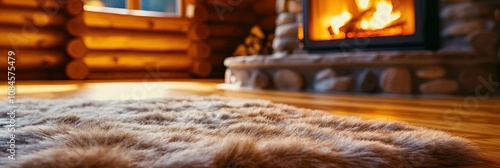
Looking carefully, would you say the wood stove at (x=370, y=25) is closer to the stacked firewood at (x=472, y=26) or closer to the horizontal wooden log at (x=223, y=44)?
the stacked firewood at (x=472, y=26)

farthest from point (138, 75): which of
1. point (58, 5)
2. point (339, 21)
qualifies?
point (339, 21)

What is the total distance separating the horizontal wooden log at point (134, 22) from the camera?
5254 millimetres

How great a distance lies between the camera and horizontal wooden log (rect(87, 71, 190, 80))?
541 centimetres

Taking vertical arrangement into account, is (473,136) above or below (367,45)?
below

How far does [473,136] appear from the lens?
3.89 feet

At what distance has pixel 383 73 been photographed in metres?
2.73

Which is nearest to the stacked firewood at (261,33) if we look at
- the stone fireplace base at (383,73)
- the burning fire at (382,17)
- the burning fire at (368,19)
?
the stone fireplace base at (383,73)

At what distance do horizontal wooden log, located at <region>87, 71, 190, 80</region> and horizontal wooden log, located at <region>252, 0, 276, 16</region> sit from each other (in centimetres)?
135

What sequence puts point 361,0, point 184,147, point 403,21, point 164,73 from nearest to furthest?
point 184,147
point 403,21
point 361,0
point 164,73

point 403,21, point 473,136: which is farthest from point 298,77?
point 473,136

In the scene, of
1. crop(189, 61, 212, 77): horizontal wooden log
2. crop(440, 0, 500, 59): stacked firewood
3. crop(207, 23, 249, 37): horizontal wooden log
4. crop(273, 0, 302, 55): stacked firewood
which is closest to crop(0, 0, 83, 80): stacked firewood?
crop(189, 61, 212, 77): horizontal wooden log

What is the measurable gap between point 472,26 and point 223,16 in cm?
415

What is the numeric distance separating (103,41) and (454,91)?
4.05 metres

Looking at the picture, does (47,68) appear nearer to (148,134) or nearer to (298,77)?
(298,77)
